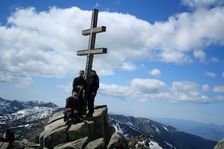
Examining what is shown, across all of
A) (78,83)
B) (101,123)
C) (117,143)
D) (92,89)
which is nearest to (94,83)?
(92,89)

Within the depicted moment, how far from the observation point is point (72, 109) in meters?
23.0

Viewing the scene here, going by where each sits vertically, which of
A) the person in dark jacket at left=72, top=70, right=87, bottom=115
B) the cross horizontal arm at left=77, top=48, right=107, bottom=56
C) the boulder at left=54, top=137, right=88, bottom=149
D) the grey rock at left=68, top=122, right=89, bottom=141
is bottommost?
the boulder at left=54, top=137, right=88, bottom=149

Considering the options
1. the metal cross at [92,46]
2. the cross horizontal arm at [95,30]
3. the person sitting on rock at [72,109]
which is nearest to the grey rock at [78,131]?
the person sitting on rock at [72,109]

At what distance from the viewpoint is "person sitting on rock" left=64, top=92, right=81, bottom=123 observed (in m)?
22.9

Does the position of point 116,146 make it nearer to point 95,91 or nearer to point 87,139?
point 87,139

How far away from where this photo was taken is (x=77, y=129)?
22.2m

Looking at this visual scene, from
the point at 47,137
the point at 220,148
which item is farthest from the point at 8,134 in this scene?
the point at 220,148

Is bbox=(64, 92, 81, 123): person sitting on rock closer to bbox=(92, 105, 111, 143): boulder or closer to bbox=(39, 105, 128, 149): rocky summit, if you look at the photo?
bbox=(39, 105, 128, 149): rocky summit

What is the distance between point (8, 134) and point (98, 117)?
1183cm

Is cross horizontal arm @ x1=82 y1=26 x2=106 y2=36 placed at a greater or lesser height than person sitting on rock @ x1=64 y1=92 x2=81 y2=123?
greater

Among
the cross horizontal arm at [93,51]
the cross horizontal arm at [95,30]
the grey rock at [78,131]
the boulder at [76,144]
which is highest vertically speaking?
the cross horizontal arm at [95,30]

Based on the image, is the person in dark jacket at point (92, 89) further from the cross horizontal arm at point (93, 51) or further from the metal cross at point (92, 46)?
the cross horizontal arm at point (93, 51)

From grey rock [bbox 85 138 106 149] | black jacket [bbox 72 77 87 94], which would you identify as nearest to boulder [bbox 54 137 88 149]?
grey rock [bbox 85 138 106 149]

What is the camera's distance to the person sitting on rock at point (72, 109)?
22875mm
